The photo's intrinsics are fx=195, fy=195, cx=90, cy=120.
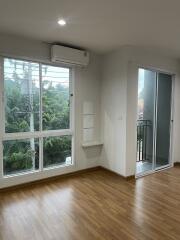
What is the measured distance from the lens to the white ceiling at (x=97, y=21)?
2.17 m

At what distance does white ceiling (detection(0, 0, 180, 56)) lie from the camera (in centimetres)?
217

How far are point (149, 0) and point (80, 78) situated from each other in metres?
2.11

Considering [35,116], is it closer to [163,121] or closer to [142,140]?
[142,140]

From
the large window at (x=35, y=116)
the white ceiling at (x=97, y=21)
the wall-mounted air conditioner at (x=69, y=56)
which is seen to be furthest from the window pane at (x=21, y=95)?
the white ceiling at (x=97, y=21)

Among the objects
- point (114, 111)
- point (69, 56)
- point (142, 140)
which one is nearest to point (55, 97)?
point (69, 56)

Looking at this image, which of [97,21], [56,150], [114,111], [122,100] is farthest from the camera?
[114,111]

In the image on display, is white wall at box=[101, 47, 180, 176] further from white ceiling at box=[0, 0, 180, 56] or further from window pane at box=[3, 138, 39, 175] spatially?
window pane at box=[3, 138, 39, 175]

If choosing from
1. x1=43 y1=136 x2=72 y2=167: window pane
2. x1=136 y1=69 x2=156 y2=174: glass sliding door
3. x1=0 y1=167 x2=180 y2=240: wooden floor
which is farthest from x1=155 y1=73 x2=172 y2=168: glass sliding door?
x1=43 y1=136 x2=72 y2=167: window pane

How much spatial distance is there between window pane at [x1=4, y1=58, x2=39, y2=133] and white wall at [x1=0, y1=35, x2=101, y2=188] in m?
0.18

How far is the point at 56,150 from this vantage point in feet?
12.6

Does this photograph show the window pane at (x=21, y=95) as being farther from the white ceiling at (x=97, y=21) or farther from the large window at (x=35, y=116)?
the white ceiling at (x=97, y=21)

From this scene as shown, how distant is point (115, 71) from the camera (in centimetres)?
385

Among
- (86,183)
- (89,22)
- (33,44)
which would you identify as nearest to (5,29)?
(33,44)

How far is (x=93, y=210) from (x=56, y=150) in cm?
153
